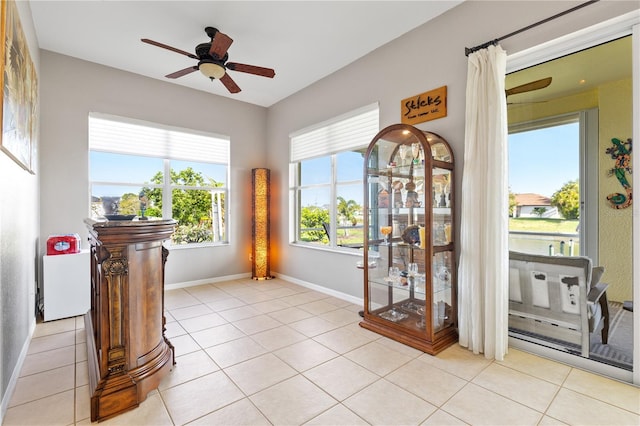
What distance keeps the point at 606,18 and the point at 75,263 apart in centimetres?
556

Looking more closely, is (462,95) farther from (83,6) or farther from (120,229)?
(83,6)

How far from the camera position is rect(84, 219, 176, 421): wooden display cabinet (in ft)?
6.11

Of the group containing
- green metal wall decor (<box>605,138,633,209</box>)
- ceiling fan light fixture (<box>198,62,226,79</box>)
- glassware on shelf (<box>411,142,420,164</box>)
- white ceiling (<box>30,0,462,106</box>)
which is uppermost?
white ceiling (<box>30,0,462,106</box>)

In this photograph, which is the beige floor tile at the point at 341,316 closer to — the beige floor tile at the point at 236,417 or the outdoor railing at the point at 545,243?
the beige floor tile at the point at 236,417

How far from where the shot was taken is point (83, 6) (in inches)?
117

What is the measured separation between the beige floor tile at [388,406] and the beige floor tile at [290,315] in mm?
1476

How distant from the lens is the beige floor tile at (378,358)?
2.39 m

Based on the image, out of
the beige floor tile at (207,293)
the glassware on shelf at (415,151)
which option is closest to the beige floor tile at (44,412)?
the beige floor tile at (207,293)

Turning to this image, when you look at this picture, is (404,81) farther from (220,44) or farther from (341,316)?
(341,316)

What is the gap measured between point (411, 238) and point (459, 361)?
1160mm

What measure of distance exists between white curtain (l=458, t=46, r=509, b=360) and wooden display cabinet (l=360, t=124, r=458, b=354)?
7.6 inches

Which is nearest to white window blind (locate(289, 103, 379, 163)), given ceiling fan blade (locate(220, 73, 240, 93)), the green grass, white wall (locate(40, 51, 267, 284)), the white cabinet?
white wall (locate(40, 51, 267, 284))

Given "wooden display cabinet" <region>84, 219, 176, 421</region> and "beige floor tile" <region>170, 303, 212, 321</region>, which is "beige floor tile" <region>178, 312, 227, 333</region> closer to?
"beige floor tile" <region>170, 303, 212, 321</region>

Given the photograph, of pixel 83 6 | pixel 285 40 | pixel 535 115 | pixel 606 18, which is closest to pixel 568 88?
pixel 535 115
